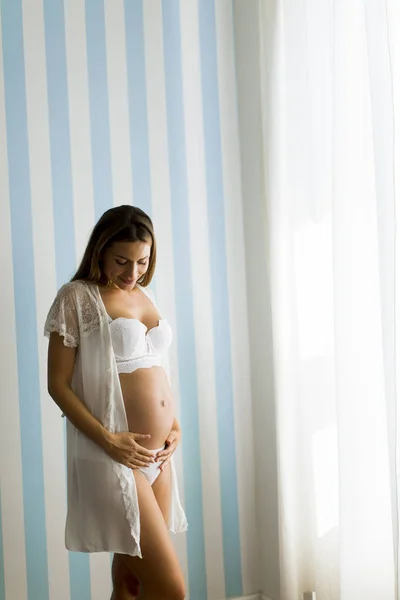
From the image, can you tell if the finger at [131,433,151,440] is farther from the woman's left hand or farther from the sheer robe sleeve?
the sheer robe sleeve

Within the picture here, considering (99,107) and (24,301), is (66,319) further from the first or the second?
(99,107)

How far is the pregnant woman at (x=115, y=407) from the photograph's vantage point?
2.10 meters

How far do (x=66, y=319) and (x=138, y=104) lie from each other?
3.32 ft

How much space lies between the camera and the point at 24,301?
2643 mm

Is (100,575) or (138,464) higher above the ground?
(138,464)

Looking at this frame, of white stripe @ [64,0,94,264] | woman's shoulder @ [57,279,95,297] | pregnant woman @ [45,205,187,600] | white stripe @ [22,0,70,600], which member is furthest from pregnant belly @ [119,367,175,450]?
white stripe @ [64,0,94,264]

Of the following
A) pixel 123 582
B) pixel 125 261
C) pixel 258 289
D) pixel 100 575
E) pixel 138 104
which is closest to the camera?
pixel 125 261

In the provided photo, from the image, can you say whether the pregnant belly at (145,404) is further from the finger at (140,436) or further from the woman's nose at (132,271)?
the woman's nose at (132,271)

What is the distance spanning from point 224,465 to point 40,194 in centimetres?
117

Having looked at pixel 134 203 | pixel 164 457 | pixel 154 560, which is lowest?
pixel 154 560

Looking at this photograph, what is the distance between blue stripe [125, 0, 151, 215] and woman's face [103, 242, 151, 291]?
0.64 m

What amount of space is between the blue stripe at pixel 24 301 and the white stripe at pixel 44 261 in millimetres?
17

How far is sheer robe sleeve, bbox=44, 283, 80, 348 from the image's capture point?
2.14 meters

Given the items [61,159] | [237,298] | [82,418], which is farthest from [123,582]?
[61,159]
